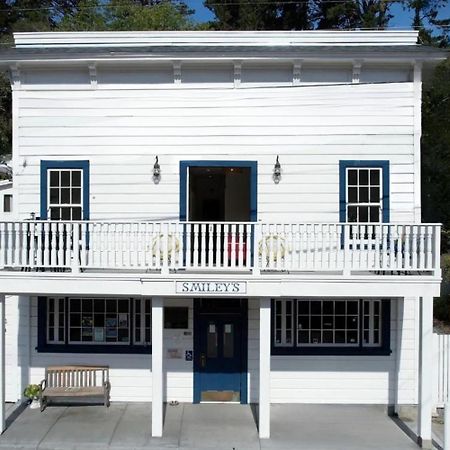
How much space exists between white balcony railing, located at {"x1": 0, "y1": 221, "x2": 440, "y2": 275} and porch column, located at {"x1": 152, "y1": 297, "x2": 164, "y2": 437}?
79cm

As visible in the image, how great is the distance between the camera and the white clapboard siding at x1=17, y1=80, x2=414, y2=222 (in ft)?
40.5

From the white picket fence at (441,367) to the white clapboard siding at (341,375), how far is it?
83 centimetres

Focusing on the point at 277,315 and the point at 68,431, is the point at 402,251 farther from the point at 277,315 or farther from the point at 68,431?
the point at 68,431

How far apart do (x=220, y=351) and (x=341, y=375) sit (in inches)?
101

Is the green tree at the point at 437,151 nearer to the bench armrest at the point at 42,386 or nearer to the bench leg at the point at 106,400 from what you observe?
the bench leg at the point at 106,400

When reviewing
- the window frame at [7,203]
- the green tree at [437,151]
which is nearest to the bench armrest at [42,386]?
the window frame at [7,203]

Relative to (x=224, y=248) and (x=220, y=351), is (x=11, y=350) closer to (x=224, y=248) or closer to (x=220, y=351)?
(x=220, y=351)

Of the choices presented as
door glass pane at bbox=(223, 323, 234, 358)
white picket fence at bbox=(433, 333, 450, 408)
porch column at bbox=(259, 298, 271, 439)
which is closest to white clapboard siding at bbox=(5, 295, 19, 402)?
door glass pane at bbox=(223, 323, 234, 358)

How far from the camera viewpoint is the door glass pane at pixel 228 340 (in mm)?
12484

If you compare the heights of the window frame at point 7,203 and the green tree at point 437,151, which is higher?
the green tree at point 437,151

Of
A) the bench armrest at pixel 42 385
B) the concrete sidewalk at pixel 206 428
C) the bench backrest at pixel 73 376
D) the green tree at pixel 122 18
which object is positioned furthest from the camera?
the green tree at pixel 122 18

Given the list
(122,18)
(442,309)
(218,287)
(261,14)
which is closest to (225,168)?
(218,287)

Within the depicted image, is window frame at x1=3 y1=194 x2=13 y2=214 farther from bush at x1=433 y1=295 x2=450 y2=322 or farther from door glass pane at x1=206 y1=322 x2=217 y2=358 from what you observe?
bush at x1=433 y1=295 x2=450 y2=322

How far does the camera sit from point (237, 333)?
40.9 ft
